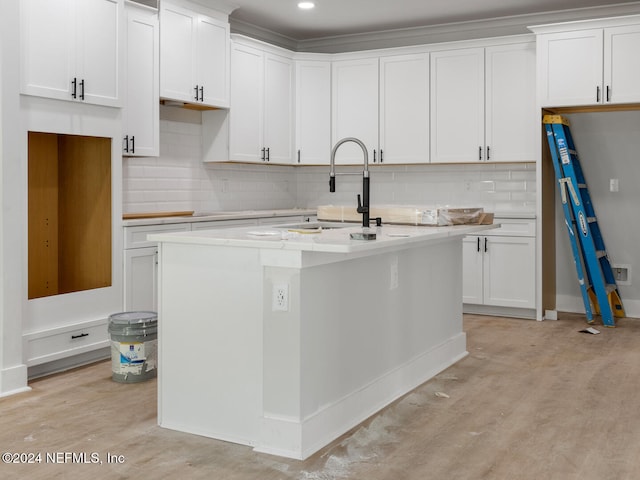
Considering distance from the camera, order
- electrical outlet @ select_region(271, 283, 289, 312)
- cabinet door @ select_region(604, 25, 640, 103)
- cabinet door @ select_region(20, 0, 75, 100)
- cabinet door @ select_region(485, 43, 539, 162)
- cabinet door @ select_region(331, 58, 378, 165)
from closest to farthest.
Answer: electrical outlet @ select_region(271, 283, 289, 312), cabinet door @ select_region(20, 0, 75, 100), cabinet door @ select_region(604, 25, 640, 103), cabinet door @ select_region(485, 43, 539, 162), cabinet door @ select_region(331, 58, 378, 165)

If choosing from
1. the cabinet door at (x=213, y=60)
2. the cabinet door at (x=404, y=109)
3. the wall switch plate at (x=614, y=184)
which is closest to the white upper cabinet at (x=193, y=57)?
the cabinet door at (x=213, y=60)

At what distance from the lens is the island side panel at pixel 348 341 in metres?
3.00

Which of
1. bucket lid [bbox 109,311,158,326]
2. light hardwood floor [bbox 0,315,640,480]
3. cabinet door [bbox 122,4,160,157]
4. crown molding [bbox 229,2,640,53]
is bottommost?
light hardwood floor [bbox 0,315,640,480]

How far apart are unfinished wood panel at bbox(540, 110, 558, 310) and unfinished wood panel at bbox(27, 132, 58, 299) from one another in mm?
4002

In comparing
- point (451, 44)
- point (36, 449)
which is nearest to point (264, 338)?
point (36, 449)

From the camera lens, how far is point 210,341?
322cm

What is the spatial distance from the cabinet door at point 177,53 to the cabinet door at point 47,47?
114cm

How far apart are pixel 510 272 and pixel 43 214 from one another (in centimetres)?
397

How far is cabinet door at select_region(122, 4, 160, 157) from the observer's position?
16.5ft

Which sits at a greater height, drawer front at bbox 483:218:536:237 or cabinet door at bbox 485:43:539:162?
cabinet door at bbox 485:43:539:162

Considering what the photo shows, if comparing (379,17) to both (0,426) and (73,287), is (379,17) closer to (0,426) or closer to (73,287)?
(73,287)

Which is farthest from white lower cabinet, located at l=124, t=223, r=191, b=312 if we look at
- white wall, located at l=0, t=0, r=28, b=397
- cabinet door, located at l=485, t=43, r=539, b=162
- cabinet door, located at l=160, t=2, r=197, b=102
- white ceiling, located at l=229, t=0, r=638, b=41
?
cabinet door, located at l=485, t=43, r=539, b=162

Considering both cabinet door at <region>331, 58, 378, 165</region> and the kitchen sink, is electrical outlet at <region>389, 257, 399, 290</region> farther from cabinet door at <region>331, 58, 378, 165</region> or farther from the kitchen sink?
cabinet door at <region>331, 58, 378, 165</region>

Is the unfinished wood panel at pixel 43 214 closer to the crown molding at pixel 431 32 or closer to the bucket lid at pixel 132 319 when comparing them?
the bucket lid at pixel 132 319
